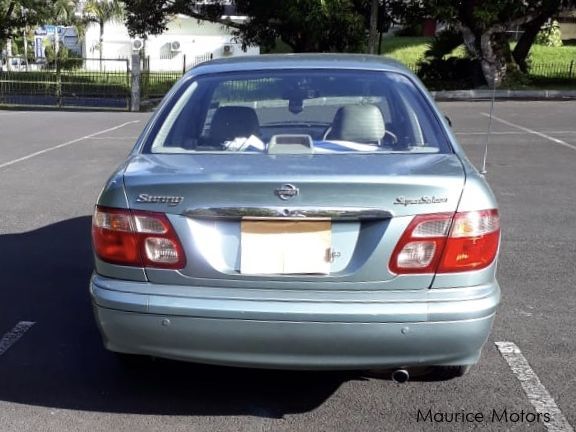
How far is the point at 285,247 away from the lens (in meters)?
3.02

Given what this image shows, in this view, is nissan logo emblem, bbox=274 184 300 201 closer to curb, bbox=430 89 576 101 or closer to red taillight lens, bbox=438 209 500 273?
red taillight lens, bbox=438 209 500 273

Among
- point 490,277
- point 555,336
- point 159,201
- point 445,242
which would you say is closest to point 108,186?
point 159,201

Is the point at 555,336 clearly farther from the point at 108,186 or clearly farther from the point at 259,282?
the point at 108,186

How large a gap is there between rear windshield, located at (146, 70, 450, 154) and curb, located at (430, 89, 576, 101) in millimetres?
20832

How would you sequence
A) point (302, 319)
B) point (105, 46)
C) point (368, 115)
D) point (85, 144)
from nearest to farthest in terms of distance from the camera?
point (302, 319)
point (368, 115)
point (85, 144)
point (105, 46)

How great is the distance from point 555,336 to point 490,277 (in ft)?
4.76

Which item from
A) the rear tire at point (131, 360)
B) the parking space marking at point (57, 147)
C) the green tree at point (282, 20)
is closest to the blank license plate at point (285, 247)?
the rear tire at point (131, 360)

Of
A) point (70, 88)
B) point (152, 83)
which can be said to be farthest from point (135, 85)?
point (152, 83)

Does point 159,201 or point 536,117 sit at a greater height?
point 159,201

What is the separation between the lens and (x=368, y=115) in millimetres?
3992

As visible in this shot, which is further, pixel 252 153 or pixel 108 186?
pixel 252 153

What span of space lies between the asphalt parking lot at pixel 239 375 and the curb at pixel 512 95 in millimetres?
17860

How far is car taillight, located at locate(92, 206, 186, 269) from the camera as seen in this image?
308cm

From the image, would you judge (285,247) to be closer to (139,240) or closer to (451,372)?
(139,240)
